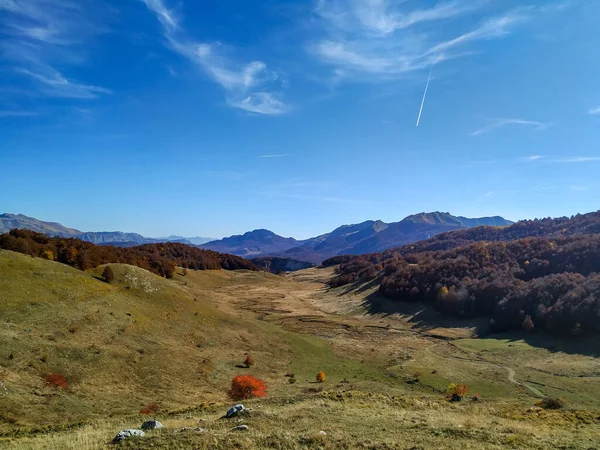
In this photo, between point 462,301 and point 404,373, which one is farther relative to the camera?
point 462,301

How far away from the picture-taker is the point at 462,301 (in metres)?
94.0

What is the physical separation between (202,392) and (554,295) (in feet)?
258

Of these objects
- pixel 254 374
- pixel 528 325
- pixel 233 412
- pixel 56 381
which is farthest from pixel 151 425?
pixel 528 325

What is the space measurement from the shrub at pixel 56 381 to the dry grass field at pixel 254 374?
431 mm

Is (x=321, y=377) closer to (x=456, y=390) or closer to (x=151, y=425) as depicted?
(x=456, y=390)

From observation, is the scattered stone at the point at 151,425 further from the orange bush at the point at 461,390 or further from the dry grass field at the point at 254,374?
the orange bush at the point at 461,390

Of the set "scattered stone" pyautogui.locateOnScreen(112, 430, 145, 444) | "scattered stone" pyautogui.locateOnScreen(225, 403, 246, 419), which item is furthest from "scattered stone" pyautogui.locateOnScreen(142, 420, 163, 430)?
→ "scattered stone" pyautogui.locateOnScreen(225, 403, 246, 419)

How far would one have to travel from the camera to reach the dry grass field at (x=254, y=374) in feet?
66.5

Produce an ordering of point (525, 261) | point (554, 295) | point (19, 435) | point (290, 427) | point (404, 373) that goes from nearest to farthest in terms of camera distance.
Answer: point (19, 435)
point (290, 427)
point (404, 373)
point (554, 295)
point (525, 261)

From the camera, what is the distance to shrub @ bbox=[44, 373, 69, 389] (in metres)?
29.5

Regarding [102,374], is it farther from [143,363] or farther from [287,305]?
[287,305]

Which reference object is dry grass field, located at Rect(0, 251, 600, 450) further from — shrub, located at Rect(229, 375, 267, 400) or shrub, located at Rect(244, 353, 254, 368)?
shrub, located at Rect(229, 375, 267, 400)

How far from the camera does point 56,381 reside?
98.3 feet

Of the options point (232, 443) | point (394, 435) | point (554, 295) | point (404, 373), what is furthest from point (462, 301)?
point (232, 443)
